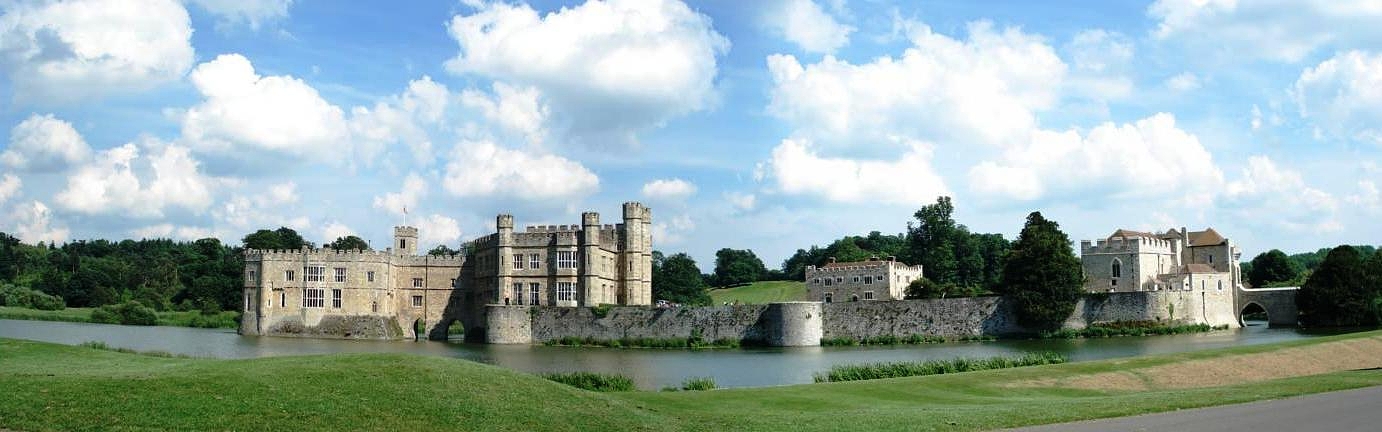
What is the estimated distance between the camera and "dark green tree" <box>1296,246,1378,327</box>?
5988cm

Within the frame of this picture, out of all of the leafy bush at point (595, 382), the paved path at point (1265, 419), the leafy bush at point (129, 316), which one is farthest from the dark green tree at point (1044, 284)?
the leafy bush at point (129, 316)

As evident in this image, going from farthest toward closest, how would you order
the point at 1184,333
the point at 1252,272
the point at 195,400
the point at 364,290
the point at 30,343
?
the point at 1252,272 < the point at 364,290 < the point at 1184,333 < the point at 30,343 < the point at 195,400

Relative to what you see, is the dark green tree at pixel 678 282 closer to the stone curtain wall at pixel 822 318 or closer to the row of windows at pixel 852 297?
the row of windows at pixel 852 297

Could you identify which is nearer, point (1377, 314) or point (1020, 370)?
point (1020, 370)

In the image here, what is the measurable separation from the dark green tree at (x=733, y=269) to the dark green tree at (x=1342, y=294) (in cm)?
7478

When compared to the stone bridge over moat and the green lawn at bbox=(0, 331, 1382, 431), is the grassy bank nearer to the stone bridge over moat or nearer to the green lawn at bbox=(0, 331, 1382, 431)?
the green lawn at bbox=(0, 331, 1382, 431)

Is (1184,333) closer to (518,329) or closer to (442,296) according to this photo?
(518,329)

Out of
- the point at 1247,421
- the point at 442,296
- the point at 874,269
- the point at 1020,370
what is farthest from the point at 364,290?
the point at 1247,421

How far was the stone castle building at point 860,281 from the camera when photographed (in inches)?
3081

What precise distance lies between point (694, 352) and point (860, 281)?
1088 inches

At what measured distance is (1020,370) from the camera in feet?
94.1

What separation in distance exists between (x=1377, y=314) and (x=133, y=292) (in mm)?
107301

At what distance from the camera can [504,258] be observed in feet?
216

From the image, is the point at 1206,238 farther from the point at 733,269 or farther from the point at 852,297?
the point at 733,269
